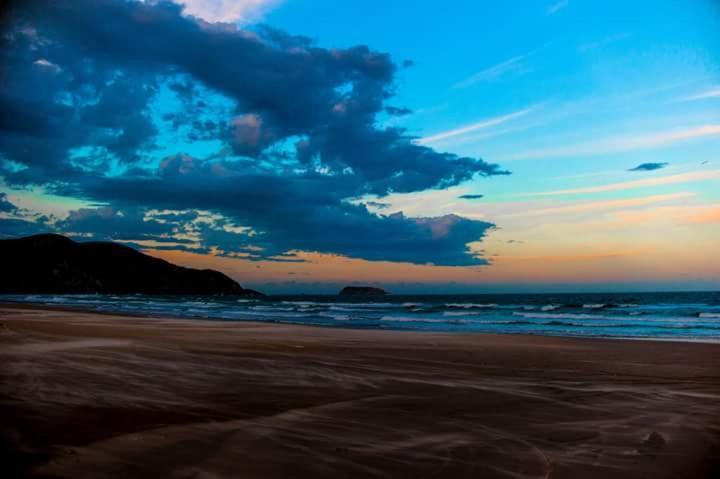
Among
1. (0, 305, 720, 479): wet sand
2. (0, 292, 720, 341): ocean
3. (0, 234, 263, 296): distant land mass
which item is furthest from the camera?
(0, 234, 263, 296): distant land mass

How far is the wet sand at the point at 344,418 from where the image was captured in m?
3.25

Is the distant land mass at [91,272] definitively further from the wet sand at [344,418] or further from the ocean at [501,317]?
the wet sand at [344,418]

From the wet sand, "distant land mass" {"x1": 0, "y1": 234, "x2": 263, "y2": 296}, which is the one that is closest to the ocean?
the wet sand

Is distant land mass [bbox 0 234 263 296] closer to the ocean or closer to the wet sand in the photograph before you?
the ocean

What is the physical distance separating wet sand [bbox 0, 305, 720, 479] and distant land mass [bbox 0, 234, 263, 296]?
122m

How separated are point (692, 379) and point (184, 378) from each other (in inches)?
290

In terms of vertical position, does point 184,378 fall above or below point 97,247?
below

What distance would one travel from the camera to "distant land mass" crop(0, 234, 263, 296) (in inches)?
4926

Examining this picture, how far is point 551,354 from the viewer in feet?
35.3

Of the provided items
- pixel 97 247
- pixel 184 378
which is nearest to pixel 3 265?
pixel 97 247

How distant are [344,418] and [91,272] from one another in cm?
15656

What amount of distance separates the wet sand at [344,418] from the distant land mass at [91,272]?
122 meters

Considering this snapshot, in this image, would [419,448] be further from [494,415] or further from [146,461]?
[146,461]

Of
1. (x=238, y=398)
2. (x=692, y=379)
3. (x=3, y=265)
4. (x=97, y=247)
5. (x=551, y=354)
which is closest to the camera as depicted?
(x=238, y=398)
